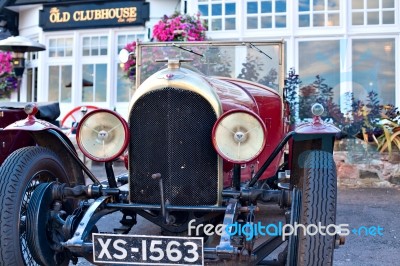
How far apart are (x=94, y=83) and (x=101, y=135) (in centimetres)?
740

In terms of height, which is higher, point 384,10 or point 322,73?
point 384,10

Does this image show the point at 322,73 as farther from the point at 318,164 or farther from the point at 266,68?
the point at 318,164

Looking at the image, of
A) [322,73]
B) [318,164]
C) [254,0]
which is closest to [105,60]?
[254,0]

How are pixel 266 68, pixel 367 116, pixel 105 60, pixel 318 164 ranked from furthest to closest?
pixel 105 60 < pixel 367 116 < pixel 266 68 < pixel 318 164

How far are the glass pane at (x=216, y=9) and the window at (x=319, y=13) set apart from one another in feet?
4.65

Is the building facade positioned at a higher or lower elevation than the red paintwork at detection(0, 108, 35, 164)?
higher

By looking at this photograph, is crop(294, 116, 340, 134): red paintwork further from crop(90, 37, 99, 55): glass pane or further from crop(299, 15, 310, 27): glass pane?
crop(90, 37, 99, 55): glass pane

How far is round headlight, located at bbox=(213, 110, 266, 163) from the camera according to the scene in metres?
2.53

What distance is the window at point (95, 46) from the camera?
9.70 m

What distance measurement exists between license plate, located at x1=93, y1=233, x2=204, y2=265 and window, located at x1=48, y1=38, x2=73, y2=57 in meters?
8.27

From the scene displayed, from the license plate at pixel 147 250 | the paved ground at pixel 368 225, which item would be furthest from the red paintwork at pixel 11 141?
the license plate at pixel 147 250

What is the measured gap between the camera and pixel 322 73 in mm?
8094

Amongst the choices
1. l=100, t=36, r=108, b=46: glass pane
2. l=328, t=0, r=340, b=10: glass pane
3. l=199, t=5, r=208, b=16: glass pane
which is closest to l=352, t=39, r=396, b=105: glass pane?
l=328, t=0, r=340, b=10: glass pane

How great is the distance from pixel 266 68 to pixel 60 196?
2.32 metres
